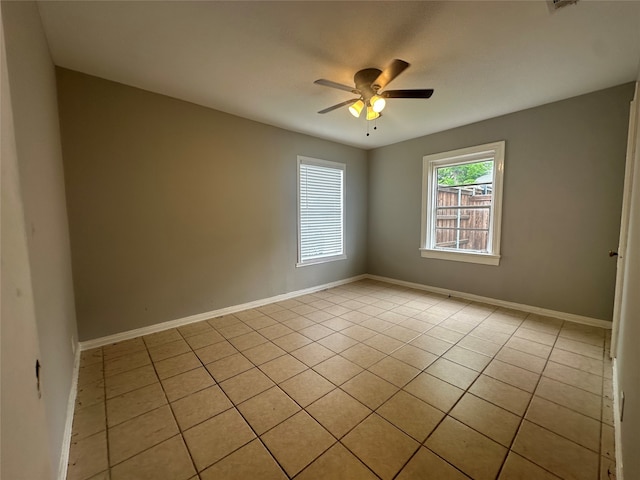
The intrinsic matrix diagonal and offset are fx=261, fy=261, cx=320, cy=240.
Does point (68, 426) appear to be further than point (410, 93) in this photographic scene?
No

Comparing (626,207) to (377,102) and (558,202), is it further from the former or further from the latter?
(377,102)

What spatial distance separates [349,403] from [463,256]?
10.0 feet

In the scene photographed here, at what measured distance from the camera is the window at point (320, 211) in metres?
4.22

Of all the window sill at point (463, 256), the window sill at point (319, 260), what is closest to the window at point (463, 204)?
the window sill at point (463, 256)

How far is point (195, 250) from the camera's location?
10.4 feet

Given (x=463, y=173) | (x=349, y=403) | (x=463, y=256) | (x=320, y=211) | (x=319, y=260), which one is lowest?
(x=349, y=403)

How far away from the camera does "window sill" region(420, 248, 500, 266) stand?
3.68 metres

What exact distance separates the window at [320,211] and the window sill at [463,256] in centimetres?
148

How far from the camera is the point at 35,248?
1.28m

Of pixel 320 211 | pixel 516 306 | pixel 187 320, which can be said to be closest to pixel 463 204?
pixel 516 306

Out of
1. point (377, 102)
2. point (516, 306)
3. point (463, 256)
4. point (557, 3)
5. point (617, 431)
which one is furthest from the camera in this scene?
point (463, 256)

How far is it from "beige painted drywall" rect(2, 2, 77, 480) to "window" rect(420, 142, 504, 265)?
435 cm

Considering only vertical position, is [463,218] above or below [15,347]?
above

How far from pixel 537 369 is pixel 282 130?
A: 13.1ft
